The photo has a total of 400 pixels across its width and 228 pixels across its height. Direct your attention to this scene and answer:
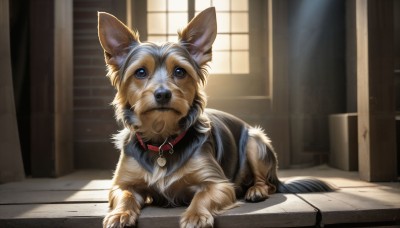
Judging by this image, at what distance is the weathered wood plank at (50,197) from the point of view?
3086 mm

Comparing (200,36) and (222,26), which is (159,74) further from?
(222,26)

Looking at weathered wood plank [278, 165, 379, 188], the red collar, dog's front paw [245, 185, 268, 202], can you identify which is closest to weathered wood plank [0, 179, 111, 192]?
the red collar

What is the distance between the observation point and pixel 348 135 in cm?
499

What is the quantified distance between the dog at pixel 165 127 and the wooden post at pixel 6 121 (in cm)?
165

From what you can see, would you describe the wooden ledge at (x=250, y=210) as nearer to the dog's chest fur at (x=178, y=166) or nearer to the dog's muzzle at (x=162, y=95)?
the dog's chest fur at (x=178, y=166)

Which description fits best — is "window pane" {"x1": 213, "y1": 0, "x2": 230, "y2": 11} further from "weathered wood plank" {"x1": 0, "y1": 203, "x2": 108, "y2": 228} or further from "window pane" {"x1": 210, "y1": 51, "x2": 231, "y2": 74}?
"weathered wood plank" {"x1": 0, "y1": 203, "x2": 108, "y2": 228}

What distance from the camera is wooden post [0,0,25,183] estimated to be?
4.07 metres

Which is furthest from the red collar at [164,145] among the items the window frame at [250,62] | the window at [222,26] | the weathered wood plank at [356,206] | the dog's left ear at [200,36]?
the window at [222,26]

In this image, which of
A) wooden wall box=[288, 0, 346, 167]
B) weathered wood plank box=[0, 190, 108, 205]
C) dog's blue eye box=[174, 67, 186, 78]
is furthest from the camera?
wooden wall box=[288, 0, 346, 167]

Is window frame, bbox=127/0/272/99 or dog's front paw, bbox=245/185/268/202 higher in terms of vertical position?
window frame, bbox=127/0/272/99

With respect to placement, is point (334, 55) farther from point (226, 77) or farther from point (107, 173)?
point (107, 173)

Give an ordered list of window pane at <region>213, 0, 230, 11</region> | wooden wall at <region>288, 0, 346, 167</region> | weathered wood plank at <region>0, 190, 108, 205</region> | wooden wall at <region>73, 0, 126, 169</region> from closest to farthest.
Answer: weathered wood plank at <region>0, 190, 108, 205</region> < wooden wall at <region>73, 0, 126, 169</region> < wooden wall at <region>288, 0, 346, 167</region> < window pane at <region>213, 0, 230, 11</region>

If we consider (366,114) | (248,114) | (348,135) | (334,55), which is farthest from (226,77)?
(366,114)

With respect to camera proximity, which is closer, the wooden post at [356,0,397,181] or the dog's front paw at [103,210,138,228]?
the dog's front paw at [103,210,138,228]
